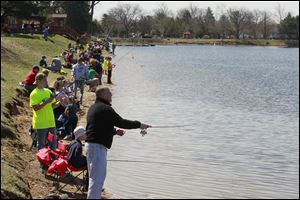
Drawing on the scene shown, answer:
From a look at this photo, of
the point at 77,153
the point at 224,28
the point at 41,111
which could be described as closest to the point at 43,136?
the point at 41,111

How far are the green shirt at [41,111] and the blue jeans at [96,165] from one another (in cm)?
272

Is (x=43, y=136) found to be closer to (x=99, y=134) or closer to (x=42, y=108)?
(x=42, y=108)

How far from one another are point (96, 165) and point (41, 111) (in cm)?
299

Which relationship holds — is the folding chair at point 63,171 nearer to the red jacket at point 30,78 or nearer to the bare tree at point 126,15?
the red jacket at point 30,78

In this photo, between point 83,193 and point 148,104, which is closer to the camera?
point 83,193

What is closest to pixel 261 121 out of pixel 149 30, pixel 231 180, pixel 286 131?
pixel 286 131

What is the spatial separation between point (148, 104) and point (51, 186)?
13.7 meters

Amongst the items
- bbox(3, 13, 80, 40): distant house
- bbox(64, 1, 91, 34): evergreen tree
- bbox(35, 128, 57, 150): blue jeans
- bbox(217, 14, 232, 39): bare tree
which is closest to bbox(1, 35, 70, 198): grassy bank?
bbox(35, 128, 57, 150): blue jeans

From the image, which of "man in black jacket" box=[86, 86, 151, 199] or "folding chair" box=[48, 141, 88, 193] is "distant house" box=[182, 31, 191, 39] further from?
"man in black jacket" box=[86, 86, 151, 199]

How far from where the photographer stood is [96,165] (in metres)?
8.01

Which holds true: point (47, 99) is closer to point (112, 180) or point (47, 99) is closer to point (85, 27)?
point (112, 180)

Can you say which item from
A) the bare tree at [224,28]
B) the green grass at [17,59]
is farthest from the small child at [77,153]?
the bare tree at [224,28]

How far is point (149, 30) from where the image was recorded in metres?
155

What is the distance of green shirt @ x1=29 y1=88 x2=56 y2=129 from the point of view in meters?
10.4
